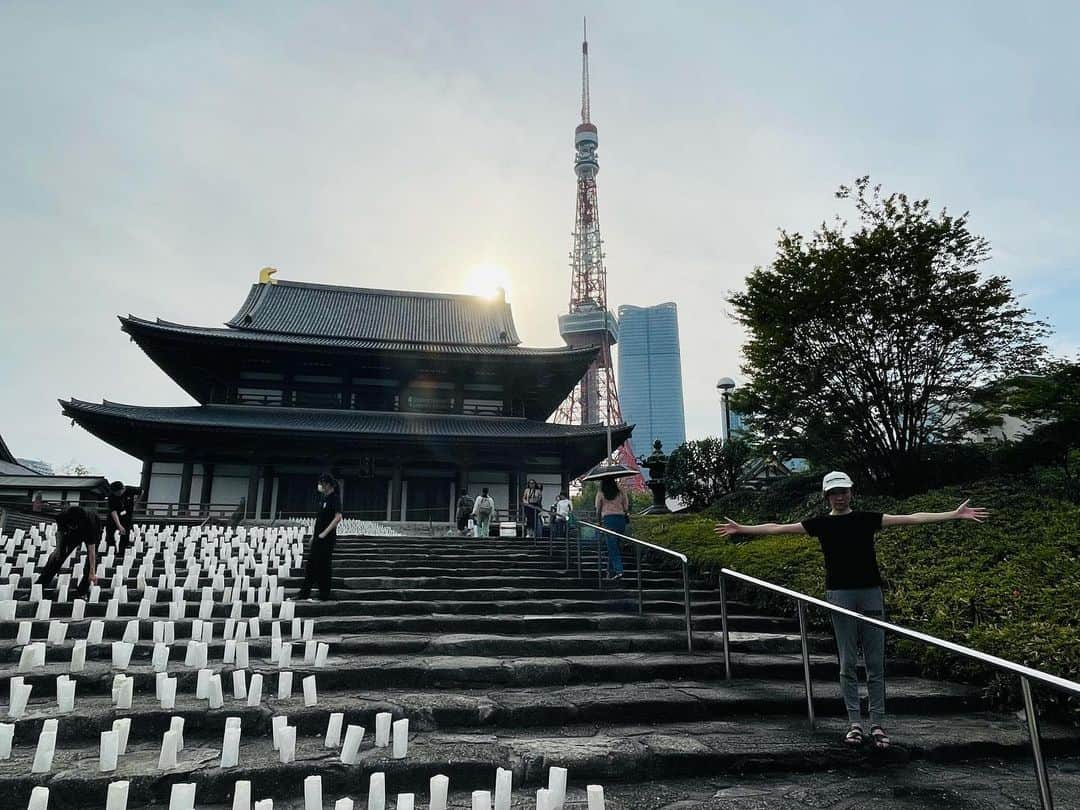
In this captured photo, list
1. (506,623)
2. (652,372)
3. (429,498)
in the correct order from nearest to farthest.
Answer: (506,623), (429,498), (652,372)

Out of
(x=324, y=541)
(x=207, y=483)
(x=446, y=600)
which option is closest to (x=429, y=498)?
(x=207, y=483)

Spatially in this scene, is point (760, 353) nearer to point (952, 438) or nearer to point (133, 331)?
point (952, 438)

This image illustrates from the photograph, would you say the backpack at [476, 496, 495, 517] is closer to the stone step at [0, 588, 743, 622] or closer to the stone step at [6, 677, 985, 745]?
the stone step at [0, 588, 743, 622]

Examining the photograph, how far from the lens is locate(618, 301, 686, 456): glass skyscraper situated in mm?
148750

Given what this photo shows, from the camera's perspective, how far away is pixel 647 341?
Answer: 15350 centimetres

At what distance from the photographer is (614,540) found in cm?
793

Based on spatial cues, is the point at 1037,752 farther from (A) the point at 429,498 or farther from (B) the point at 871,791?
(A) the point at 429,498

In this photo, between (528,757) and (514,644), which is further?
(514,644)

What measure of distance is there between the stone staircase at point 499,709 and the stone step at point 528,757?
1 centimetres

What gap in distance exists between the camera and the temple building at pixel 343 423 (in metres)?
18.1

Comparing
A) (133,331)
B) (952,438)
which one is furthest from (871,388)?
(133,331)

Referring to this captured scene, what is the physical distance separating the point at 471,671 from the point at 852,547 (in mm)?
2836

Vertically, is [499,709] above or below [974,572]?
below

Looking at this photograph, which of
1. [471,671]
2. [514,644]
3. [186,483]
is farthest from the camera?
[186,483]
